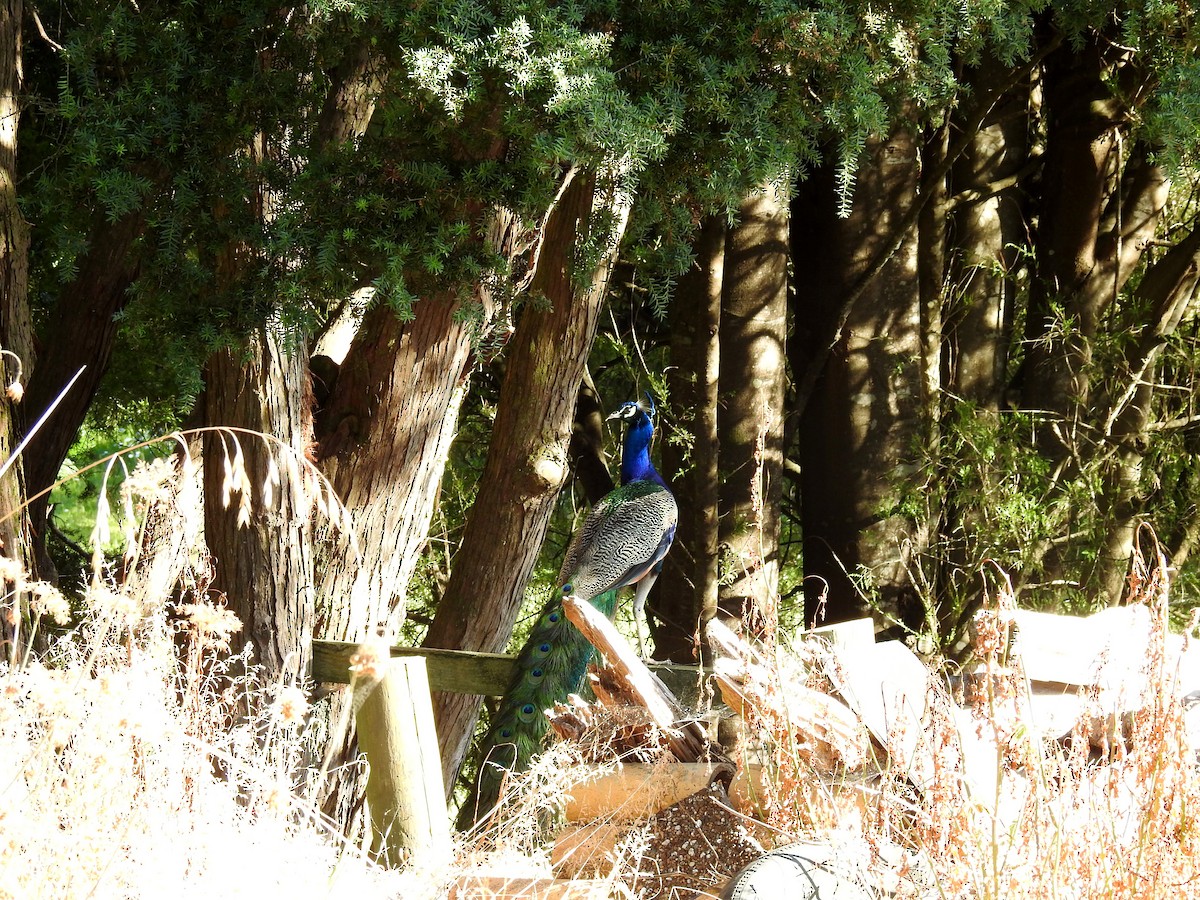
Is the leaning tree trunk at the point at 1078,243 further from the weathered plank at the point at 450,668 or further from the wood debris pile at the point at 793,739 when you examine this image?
the weathered plank at the point at 450,668

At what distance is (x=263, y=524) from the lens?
393 cm

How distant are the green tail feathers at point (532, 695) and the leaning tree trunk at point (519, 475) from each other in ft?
A: 0.71

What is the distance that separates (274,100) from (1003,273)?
3870 millimetres

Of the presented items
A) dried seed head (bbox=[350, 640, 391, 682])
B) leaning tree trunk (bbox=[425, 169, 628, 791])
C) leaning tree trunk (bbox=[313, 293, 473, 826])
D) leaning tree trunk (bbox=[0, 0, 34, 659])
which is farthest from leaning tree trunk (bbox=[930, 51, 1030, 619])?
dried seed head (bbox=[350, 640, 391, 682])

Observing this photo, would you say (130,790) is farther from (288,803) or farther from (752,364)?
(752,364)

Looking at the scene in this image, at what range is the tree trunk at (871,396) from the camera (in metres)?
5.89

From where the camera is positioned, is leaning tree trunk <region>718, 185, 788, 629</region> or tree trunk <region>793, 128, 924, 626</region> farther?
tree trunk <region>793, 128, 924, 626</region>

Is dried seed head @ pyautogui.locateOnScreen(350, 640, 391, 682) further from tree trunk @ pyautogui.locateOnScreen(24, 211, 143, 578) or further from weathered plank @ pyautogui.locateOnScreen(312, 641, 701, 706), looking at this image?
tree trunk @ pyautogui.locateOnScreen(24, 211, 143, 578)

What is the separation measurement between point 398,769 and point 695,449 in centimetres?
282

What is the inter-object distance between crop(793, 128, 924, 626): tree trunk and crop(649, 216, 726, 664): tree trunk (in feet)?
1.78

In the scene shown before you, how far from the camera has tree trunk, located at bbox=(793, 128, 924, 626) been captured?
19.3 ft

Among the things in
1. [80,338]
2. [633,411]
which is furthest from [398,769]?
[633,411]

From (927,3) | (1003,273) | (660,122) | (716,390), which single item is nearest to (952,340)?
(1003,273)

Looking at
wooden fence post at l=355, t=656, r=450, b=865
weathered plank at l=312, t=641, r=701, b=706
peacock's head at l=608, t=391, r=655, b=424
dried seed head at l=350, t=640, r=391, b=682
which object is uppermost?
peacock's head at l=608, t=391, r=655, b=424
